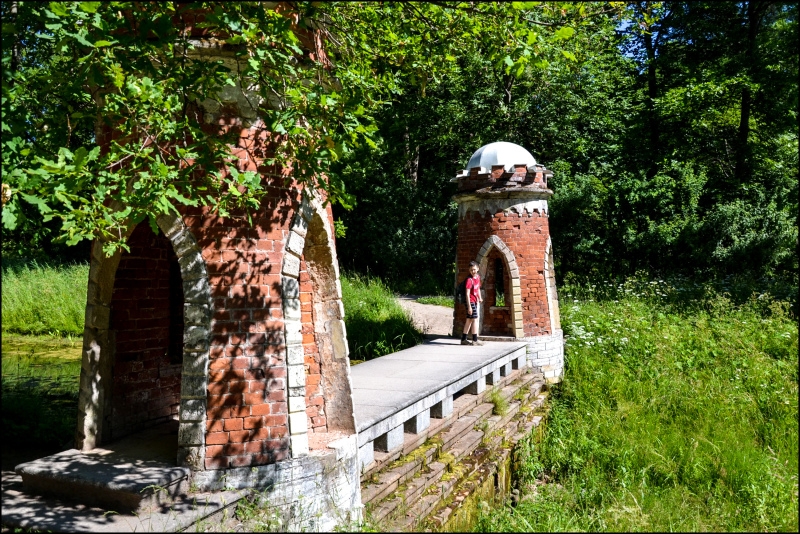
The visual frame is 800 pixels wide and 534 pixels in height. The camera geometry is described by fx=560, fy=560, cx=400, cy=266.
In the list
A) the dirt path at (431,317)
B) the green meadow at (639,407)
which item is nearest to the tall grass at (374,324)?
the green meadow at (639,407)

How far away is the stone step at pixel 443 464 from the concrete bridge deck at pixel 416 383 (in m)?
0.25

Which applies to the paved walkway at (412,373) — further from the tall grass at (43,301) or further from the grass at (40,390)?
the tall grass at (43,301)

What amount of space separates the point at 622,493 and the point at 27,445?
245 inches

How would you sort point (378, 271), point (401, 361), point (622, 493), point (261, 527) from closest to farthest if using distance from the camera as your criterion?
point (261, 527)
point (622, 493)
point (401, 361)
point (378, 271)

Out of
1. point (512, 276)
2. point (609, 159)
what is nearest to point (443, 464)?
point (512, 276)

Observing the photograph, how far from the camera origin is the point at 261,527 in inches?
156

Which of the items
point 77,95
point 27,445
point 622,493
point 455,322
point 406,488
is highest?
point 77,95

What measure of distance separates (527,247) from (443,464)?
18.9 feet

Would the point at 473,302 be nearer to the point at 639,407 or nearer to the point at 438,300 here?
the point at 639,407

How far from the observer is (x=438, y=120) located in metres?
20.3

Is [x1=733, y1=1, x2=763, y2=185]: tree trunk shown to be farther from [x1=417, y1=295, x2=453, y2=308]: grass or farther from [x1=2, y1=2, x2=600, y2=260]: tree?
[x1=417, y1=295, x2=453, y2=308]: grass

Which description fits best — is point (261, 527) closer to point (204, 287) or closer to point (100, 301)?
point (204, 287)

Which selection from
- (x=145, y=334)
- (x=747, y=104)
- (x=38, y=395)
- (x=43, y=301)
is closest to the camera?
(x=145, y=334)

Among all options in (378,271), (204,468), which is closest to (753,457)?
(204,468)
